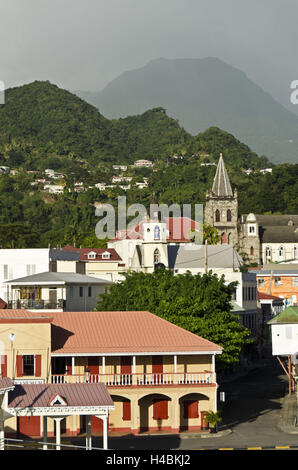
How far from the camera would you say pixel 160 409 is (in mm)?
61000

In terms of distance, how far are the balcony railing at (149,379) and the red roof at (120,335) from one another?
4.26ft

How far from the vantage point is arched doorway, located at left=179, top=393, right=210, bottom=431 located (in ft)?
201

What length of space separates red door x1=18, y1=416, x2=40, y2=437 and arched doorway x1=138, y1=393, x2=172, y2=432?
6355 millimetres

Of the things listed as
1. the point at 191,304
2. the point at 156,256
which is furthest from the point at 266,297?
the point at 191,304

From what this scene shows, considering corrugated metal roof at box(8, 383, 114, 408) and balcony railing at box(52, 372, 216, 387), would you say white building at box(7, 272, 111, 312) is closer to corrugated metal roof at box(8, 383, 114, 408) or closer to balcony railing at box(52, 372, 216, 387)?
balcony railing at box(52, 372, 216, 387)

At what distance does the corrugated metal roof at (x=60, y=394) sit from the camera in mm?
48250

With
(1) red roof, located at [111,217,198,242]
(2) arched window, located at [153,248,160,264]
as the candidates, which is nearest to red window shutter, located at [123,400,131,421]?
(2) arched window, located at [153,248,160,264]

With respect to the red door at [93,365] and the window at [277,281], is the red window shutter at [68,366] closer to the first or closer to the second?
the red door at [93,365]

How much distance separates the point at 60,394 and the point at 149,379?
12.0 metres

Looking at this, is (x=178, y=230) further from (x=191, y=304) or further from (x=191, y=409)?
(x=191, y=409)

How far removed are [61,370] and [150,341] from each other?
16.7 feet

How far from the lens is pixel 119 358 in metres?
61.3

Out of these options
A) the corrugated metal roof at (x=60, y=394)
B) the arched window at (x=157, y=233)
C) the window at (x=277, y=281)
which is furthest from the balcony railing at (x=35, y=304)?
the window at (x=277, y=281)
